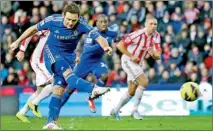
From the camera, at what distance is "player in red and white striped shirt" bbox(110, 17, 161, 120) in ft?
55.5

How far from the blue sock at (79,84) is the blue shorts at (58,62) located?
0.92ft

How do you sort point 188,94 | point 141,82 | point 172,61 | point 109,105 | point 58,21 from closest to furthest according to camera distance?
point 58,21, point 188,94, point 141,82, point 109,105, point 172,61

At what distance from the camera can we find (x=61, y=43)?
13.6m

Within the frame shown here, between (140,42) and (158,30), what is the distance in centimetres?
576

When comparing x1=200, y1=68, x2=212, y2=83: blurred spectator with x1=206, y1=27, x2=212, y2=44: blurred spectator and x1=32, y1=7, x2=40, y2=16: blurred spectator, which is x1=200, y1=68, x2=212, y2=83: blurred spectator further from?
x1=32, y1=7, x2=40, y2=16: blurred spectator

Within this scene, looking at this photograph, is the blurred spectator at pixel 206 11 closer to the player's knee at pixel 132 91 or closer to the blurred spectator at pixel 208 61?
the blurred spectator at pixel 208 61

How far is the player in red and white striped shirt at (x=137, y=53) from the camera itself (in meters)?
16.9

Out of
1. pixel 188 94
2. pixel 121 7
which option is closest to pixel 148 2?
pixel 121 7

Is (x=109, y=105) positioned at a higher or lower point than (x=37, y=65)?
lower

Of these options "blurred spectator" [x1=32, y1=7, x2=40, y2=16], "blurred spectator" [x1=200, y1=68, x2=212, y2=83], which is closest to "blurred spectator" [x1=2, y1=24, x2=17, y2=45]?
"blurred spectator" [x1=32, y1=7, x2=40, y2=16]

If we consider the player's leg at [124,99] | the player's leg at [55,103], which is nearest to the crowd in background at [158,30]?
the player's leg at [124,99]

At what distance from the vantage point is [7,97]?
20297 millimetres

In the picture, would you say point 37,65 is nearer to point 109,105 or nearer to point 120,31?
point 109,105

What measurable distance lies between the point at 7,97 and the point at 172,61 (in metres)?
5.12
